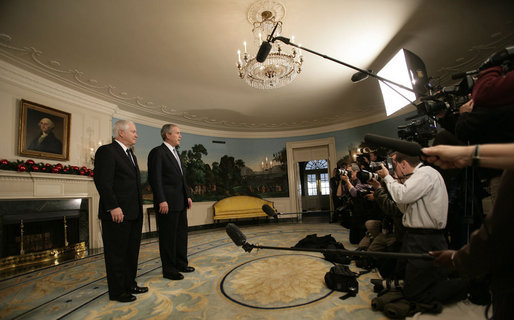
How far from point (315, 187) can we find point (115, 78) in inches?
426

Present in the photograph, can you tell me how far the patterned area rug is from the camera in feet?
6.76

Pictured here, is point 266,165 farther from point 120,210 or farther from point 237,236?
point 237,236

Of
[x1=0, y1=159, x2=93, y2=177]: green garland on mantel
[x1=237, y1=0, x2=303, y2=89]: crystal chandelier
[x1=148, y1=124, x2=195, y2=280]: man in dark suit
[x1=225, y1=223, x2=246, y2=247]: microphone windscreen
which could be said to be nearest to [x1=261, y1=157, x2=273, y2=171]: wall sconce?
[x1=237, y1=0, x2=303, y2=89]: crystal chandelier

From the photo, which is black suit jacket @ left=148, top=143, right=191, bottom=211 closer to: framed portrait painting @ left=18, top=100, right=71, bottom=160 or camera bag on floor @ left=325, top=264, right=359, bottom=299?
camera bag on floor @ left=325, top=264, right=359, bottom=299

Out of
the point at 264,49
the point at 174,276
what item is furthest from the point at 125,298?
the point at 264,49

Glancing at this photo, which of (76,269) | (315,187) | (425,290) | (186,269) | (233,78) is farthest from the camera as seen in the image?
(315,187)

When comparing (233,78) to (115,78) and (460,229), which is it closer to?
(115,78)

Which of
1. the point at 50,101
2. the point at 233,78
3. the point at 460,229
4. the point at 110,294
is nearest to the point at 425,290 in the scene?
the point at 460,229

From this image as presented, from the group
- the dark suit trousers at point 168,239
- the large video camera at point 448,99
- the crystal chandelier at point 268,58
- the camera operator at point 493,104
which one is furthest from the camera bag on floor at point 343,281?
the crystal chandelier at point 268,58

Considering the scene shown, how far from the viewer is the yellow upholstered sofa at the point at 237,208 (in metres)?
8.19

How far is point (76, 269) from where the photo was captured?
11.9ft

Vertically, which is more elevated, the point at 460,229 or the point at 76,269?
the point at 460,229

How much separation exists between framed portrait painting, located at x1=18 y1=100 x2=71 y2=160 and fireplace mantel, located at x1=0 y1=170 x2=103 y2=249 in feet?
1.57

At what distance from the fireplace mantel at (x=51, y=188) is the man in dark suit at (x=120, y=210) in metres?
3.40
